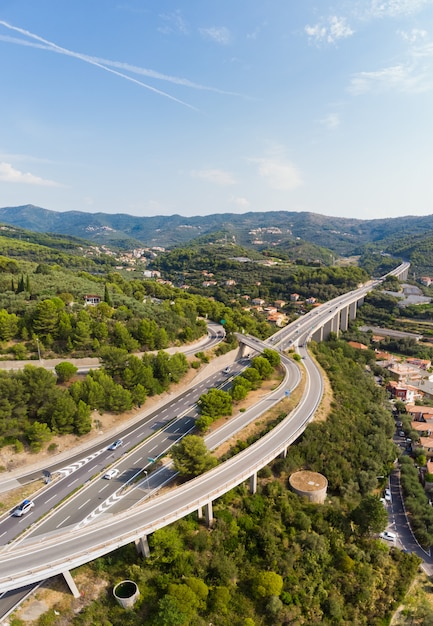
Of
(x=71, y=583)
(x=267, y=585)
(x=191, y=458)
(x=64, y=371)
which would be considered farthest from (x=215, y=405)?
(x=71, y=583)

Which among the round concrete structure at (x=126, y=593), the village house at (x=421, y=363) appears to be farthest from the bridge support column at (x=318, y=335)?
the round concrete structure at (x=126, y=593)

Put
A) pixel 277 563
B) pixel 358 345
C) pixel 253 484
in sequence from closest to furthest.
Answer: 1. pixel 277 563
2. pixel 253 484
3. pixel 358 345

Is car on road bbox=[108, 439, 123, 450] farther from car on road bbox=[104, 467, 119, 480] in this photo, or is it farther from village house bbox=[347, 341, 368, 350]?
village house bbox=[347, 341, 368, 350]

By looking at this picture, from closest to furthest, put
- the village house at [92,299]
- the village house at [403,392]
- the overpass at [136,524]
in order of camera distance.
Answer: the overpass at [136,524]
the village house at [403,392]
the village house at [92,299]

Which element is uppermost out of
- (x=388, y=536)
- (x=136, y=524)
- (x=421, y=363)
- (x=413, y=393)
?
(x=136, y=524)

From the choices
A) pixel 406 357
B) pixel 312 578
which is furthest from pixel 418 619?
pixel 406 357

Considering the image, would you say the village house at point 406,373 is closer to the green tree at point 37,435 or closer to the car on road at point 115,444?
the car on road at point 115,444

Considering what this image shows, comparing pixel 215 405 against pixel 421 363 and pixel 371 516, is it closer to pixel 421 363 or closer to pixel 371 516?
pixel 371 516

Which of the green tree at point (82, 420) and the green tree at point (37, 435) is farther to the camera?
the green tree at point (82, 420)

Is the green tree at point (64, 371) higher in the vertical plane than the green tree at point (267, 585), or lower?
higher
